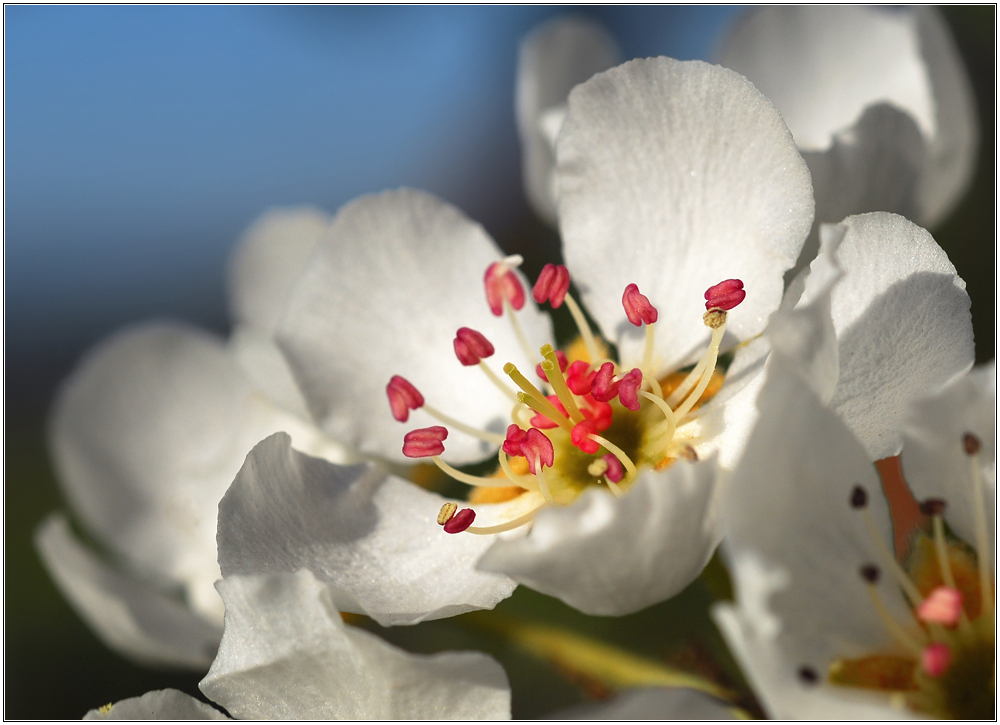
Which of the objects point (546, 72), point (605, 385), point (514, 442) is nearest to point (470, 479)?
point (514, 442)

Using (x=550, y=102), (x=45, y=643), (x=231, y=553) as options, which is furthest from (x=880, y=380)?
(x=45, y=643)

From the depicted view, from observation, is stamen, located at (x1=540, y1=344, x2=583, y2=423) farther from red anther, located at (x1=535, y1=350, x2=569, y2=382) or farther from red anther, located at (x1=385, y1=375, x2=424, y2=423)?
red anther, located at (x1=385, y1=375, x2=424, y2=423)

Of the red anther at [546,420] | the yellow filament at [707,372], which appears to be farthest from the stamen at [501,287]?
the yellow filament at [707,372]

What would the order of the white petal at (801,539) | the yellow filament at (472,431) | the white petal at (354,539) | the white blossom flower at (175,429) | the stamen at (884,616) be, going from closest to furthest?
the white petal at (801,539), the stamen at (884,616), the white petal at (354,539), the yellow filament at (472,431), the white blossom flower at (175,429)

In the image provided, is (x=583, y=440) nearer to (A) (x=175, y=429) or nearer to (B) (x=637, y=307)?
(B) (x=637, y=307)

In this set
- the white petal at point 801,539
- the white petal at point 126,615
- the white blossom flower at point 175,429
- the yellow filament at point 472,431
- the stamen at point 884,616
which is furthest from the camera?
the white blossom flower at point 175,429

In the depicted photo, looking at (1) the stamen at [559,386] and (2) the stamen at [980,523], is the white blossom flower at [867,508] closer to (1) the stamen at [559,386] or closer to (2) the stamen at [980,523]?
(2) the stamen at [980,523]

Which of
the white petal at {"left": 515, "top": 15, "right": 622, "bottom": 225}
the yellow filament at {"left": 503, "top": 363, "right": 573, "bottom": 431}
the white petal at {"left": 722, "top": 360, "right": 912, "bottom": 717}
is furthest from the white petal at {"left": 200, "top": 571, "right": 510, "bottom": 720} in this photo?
the white petal at {"left": 515, "top": 15, "right": 622, "bottom": 225}
